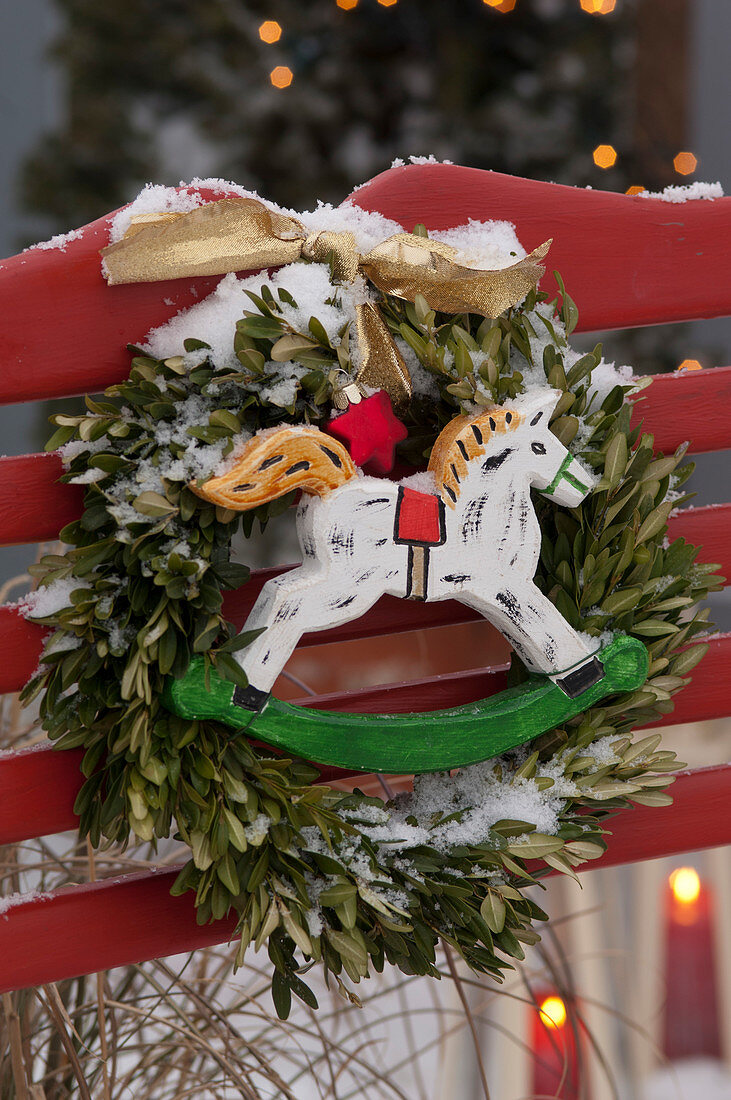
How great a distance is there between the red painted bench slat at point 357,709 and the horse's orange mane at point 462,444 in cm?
18

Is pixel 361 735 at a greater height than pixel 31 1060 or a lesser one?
greater

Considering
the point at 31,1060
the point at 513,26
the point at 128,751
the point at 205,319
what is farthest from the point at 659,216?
the point at 513,26

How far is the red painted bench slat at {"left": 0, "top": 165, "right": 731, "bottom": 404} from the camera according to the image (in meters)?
0.59

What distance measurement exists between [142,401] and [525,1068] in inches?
48.4

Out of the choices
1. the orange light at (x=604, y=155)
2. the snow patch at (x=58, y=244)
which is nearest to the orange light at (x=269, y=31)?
the orange light at (x=604, y=155)

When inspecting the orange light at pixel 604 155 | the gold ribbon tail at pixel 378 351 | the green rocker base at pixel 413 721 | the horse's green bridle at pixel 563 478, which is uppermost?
the orange light at pixel 604 155

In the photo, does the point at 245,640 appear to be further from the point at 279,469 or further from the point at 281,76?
the point at 281,76

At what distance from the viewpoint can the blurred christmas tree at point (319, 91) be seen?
1606mm

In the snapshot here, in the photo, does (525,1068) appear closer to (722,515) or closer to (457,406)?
(722,515)

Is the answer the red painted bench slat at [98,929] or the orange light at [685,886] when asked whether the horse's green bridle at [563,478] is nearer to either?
the red painted bench slat at [98,929]

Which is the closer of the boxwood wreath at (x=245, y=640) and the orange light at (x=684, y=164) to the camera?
the boxwood wreath at (x=245, y=640)

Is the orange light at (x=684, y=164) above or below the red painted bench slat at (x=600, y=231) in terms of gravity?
above

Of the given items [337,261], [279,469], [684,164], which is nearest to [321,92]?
[684,164]

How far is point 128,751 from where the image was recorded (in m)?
0.58
